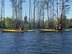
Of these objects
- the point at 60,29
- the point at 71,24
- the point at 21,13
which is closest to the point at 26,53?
the point at 60,29

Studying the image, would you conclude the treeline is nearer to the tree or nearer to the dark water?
the tree

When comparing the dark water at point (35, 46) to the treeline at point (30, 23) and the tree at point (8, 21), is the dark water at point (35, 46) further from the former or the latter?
the tree at point (8, 21)

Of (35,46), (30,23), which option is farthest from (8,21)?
(35,46)

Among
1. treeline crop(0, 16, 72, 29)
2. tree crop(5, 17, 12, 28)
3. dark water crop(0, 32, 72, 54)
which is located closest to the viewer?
dark water crop(0, 32, 72, 54)

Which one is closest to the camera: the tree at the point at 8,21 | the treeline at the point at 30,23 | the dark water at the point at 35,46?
the dark water at the point at 35,46

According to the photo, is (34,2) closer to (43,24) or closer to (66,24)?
(43,24)

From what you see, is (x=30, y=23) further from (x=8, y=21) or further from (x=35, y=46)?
(x=35, y=46)

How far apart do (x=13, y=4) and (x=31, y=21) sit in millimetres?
6679

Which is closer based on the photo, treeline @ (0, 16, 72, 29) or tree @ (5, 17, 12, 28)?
treeline @ (0, 16, 72, 29)

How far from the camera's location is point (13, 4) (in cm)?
7506

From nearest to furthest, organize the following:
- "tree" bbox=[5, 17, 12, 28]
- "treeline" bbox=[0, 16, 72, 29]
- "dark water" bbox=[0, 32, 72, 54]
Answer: "dark water" bbox=[0, 32, 72, 54], "treeline" bbox=[0, 16, 72, 29], "tree" bbox=[5, 17, 12, 28]

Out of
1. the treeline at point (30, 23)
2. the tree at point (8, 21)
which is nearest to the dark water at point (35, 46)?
the treeline at point (30, 23)


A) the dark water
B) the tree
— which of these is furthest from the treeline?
the dark water

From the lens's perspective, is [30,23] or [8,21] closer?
[30,23]
